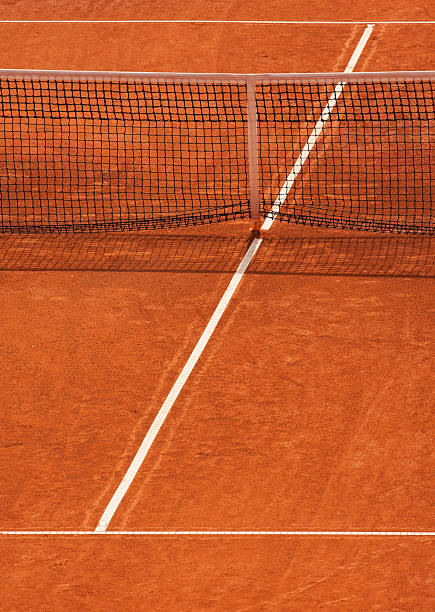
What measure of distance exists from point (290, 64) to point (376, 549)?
11.6 metres

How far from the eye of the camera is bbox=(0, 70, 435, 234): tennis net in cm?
→ 1480

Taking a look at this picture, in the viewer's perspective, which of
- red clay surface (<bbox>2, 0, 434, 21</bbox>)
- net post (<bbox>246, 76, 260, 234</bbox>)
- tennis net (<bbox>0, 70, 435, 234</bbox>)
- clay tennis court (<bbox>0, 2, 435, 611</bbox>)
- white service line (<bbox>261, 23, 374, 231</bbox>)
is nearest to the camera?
clay tennis court (<bbox>0, 2, 435, 611</bbox>)

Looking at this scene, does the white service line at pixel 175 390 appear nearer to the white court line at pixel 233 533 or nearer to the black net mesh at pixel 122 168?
the white court line at pixel 233 533

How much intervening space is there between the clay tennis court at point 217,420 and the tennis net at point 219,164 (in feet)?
1.31

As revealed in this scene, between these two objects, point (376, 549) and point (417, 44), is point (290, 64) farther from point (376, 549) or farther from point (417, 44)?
point (376, 549)

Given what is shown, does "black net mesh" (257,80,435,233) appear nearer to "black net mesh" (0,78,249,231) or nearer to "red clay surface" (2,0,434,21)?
"black net mesh" (0,78,249,231)

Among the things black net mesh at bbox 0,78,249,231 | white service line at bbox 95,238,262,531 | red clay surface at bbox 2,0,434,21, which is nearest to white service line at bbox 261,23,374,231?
black net mesh at bbox 0,78,249,231

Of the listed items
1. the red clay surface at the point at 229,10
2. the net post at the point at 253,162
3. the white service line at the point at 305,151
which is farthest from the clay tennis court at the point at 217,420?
the red clay surface at the point at 229,10

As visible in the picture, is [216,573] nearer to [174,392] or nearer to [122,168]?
[174,392]

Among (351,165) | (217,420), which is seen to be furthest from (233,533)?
(351,165)

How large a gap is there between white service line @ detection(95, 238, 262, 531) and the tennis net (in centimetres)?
113

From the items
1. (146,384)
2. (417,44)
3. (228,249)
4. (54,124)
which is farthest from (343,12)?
(146,384)

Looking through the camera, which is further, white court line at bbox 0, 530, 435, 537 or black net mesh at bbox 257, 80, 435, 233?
black net mesh at bbox 257, 80, 435, 233

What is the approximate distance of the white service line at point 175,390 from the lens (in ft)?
32.5
